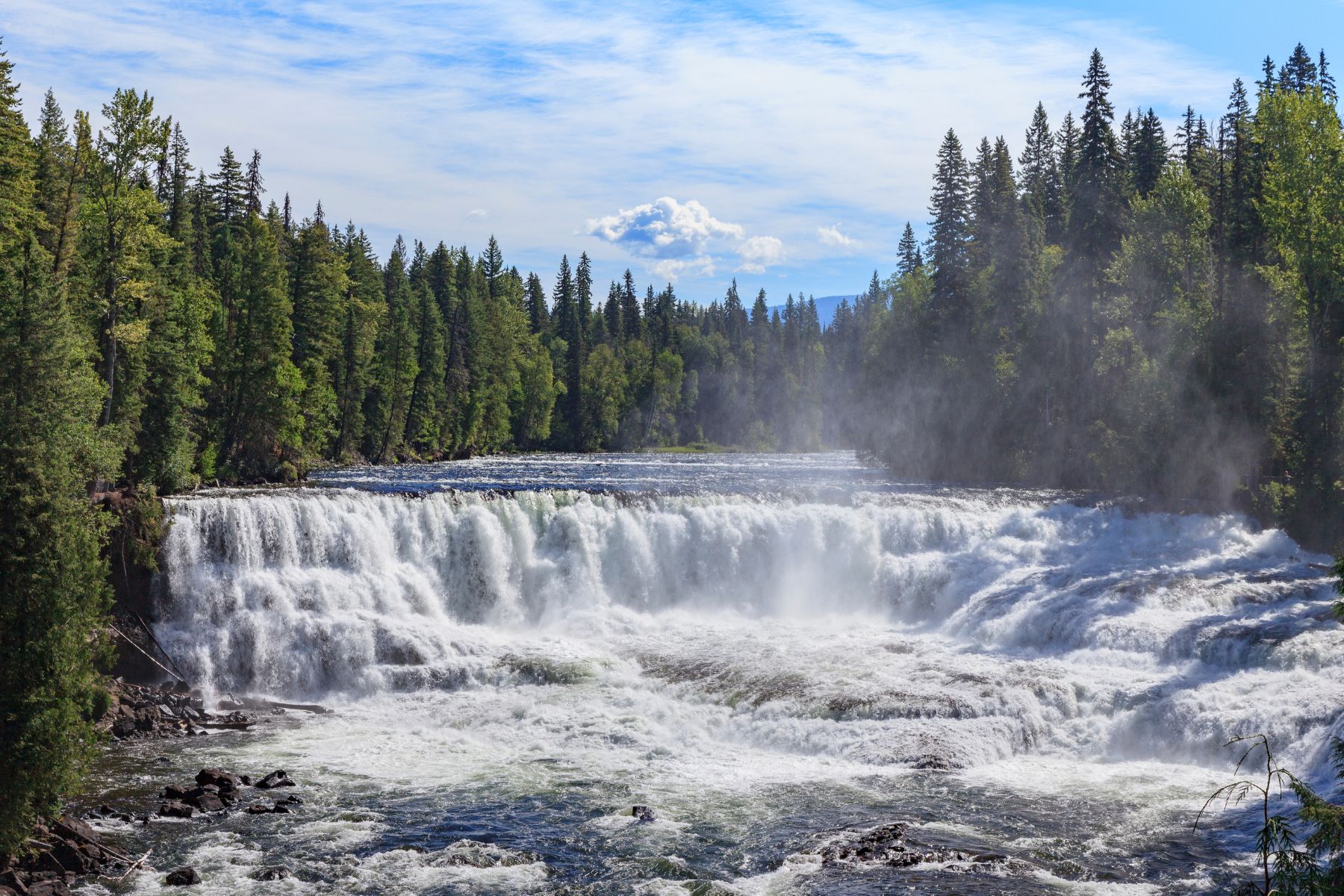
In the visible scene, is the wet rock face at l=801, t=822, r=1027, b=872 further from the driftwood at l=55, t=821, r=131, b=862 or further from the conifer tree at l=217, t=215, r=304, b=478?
the conifer tree at l=217, t=215, r=304, b=478

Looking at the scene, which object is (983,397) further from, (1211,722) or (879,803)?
(879,803)

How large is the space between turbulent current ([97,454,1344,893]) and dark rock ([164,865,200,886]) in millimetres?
483

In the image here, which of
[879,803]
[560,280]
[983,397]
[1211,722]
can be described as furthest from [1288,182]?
[560,280]

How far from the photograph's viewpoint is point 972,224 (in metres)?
65.7

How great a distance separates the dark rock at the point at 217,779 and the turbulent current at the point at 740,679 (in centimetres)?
144

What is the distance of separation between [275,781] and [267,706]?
22.7 ft

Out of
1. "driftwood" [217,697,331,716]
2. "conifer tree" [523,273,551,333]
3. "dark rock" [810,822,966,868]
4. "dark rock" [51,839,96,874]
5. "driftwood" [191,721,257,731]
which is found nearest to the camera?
"dark rock" [51,839,96,874]

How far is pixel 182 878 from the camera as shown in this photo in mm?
16125

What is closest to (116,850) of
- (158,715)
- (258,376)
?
(158,715)

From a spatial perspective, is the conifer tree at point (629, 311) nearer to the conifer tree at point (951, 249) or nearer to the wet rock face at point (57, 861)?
the conifer tree at point (951, 249)

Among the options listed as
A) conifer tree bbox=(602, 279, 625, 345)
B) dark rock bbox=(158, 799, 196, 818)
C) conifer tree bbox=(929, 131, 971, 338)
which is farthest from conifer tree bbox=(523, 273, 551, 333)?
dark rock bbox=(158, 799, 196, 818)

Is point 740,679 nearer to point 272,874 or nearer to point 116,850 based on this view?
point 272,874

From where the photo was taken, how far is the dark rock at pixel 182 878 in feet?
52.7

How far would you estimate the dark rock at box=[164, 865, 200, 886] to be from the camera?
52.7ft
